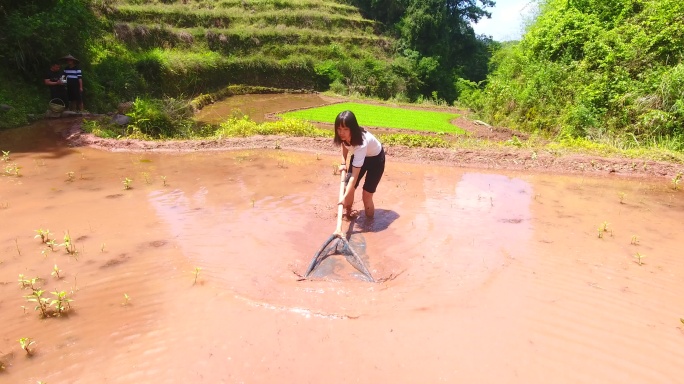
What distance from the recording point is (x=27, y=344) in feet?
8.77

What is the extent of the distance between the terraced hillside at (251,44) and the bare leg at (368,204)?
1394cm

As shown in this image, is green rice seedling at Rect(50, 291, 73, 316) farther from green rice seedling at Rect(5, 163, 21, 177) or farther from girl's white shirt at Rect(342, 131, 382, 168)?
green rice seedling at Rect(5, 163, 21, 177)

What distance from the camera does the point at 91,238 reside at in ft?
13.7

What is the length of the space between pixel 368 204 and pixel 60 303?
10.2ft

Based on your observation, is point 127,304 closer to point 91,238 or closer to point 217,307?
point 217,307

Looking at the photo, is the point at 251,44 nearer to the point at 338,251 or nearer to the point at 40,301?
the point at 338,251

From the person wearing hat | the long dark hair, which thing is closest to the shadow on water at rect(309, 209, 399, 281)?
the long dark hair

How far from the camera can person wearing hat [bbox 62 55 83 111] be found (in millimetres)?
9234

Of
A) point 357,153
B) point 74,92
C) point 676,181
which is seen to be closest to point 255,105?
point 74,92

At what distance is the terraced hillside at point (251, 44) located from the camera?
17.9 m

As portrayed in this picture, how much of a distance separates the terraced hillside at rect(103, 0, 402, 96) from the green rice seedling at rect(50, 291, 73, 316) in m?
14.5

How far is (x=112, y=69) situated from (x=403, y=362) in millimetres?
13726

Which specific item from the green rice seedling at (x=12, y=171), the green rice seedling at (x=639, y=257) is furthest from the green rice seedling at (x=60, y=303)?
the green rice seedling at (x=639, y=257)

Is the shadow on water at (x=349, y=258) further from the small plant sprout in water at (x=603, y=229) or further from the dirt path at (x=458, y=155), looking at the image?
the dirt path at (x=458, y=155)
